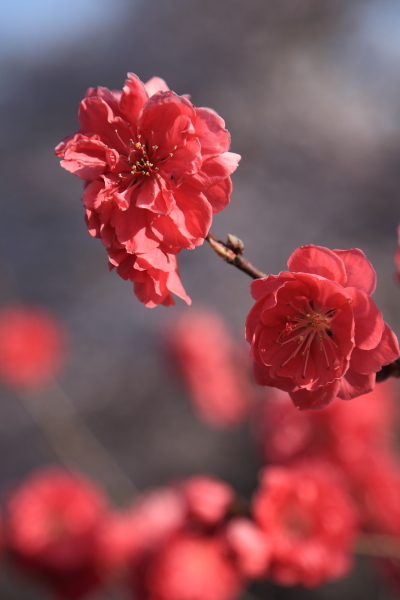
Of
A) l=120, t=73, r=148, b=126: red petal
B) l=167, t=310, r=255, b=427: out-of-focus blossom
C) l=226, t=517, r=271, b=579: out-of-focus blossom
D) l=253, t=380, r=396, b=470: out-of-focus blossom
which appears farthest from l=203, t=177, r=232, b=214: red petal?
l=167, t=310, r=255, b=427: out-of-focus blossom

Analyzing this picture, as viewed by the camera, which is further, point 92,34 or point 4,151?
point 92,34

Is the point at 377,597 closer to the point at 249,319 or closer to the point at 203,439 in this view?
the point at 203,439

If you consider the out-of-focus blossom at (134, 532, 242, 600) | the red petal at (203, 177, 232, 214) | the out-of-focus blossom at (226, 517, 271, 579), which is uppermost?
the red petal at (203, 177, 232, 214)

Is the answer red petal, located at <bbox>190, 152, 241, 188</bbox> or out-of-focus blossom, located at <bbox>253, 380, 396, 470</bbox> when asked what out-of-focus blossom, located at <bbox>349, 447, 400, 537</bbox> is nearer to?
out-of-focus blossom, located at <bbox>253, 380, 396, 470</bbox>

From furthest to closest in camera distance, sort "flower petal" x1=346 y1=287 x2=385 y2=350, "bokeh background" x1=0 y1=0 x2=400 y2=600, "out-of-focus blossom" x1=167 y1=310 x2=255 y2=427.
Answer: "bokeh background" x1=0 y1=0 x2=400 y2=600, "out-of-focus blossom" x1=167 y1=310 x2=255 y2=427, "flower petal" x1=346 y1=287 x2=385 y2=350

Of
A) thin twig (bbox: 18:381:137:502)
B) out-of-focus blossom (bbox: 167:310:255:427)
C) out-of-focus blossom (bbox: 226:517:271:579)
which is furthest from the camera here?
out-of-focus blossom (bbox: 167:310:255:427)

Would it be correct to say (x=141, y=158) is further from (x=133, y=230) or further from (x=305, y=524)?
(x=305, y=524)

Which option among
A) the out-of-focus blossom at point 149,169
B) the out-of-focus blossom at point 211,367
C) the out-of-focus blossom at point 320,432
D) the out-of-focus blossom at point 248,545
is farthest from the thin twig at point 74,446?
the out-of-focus blossom at point 149,169

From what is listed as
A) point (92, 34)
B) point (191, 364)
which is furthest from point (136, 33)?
point (191, 364)
